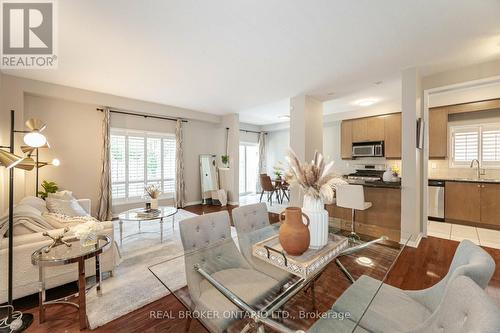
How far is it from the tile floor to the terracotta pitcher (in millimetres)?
3725

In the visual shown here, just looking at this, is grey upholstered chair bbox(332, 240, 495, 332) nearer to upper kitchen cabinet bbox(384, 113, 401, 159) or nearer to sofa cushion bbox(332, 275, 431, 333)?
sofa cushion bbox(332, 275, 431, 333)

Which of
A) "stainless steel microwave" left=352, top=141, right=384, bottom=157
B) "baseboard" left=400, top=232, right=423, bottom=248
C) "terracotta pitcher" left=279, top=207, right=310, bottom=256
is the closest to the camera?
"terracotta pitcher" left=279, top=207, right=310, bottom=256

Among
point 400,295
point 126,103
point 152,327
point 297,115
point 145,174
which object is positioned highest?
point 126,103

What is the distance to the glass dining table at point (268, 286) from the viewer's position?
3.85 ft

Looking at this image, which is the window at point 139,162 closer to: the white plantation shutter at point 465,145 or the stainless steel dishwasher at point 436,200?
the stainless steel dishwasher at point 436,200

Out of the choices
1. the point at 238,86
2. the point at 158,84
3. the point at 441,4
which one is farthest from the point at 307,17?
the point at 158,84

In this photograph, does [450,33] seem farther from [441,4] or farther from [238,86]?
[238,86]

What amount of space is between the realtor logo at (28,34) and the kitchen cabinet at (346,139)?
625cm

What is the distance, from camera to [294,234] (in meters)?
1.42

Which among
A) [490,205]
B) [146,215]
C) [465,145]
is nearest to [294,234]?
→ [146,215]

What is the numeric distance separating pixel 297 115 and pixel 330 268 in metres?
3.60

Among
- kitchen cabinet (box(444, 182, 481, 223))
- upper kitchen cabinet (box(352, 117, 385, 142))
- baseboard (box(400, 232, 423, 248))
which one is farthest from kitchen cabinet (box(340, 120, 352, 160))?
baseboard (box(400, 232, 423, 248))

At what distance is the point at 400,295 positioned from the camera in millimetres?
1386

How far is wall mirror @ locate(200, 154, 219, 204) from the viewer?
6449 millimetres
